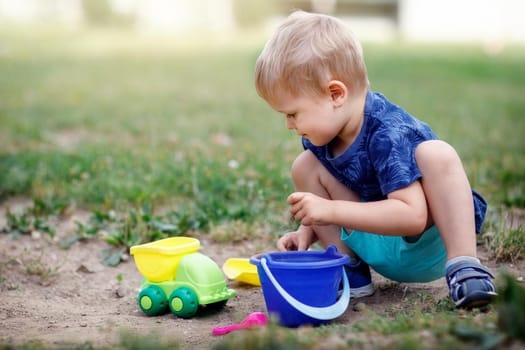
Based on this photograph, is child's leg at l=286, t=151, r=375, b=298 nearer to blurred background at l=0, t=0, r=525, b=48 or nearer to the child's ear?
the child's ear

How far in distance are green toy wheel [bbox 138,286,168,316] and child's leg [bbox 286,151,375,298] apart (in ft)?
1.93

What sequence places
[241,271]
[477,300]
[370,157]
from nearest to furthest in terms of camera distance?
[477,300] → [370,157] → [241,271]

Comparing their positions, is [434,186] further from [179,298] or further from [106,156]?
[106,156]

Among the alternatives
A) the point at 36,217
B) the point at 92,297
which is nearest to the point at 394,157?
the point at 92,297

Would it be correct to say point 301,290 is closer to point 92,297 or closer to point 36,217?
point 92,297

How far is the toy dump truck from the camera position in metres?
2.55

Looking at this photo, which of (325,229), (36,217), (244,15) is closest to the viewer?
(325,229)

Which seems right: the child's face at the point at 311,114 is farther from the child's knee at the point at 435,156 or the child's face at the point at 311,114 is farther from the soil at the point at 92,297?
the soil at the point at 92,297

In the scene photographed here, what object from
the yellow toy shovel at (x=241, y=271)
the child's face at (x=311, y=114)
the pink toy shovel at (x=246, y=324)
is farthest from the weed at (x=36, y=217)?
the child's face at (x=311, y=114)

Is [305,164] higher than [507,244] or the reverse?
higher

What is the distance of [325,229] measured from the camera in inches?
107

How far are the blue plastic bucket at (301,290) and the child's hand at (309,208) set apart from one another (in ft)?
0.47

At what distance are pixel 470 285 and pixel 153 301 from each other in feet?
3.69

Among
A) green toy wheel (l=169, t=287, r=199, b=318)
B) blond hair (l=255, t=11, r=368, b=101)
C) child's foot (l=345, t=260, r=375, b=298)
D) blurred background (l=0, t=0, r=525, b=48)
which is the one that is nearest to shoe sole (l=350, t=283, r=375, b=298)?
child's foot (l=345, t=260, r=375, b=298)
